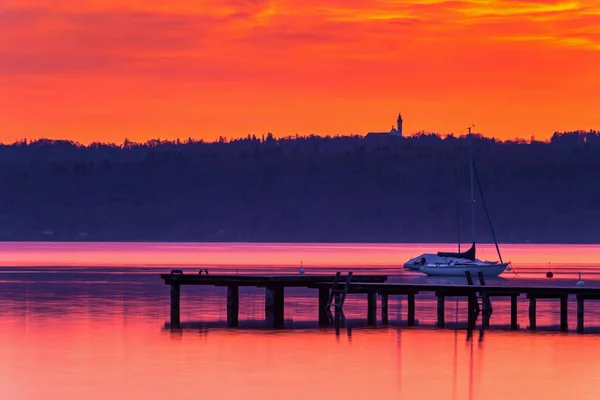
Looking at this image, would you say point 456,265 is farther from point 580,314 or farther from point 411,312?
point 580,314

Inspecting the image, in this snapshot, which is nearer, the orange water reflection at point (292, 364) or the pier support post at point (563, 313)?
the orange water reflection at point (292, 364)

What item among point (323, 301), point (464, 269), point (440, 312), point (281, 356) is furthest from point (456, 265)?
point (281, 356)

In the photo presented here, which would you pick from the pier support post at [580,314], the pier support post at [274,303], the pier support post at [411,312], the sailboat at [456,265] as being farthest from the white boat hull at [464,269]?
the pier support post at [580,314]

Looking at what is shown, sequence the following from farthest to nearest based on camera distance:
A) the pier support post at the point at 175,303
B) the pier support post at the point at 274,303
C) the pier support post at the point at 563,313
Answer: the pier support post at the point at 274,303 → the pier support post at the point at 175,303 → the pier support post at the point at 563,313

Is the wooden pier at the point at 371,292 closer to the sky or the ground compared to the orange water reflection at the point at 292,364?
closer to the sky

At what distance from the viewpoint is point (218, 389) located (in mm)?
36531

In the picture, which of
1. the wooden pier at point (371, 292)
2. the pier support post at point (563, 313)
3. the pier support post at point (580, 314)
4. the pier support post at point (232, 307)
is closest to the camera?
the pier support post at point (580, 314)

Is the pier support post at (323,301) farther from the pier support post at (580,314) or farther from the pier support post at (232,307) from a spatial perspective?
the pier support post at (580,314)

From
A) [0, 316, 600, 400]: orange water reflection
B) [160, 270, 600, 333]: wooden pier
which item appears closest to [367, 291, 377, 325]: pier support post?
[160, 270, 600, 333]: wooden pier

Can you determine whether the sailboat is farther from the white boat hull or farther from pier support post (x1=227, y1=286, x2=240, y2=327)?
pier support post (x1=227, y1=286, x2=240, y2=327)

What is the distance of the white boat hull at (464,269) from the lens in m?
103

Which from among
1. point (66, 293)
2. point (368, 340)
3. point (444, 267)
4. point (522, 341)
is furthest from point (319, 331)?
point (444, 267)

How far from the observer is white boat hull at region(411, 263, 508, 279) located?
10319 cm

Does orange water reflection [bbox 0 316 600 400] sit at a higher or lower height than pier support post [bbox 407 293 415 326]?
lower
